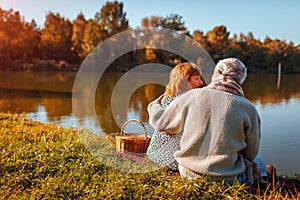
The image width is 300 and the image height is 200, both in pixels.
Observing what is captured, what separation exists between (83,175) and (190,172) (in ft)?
2.58

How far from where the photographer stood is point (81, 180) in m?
2.47

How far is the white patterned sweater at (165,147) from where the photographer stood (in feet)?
8.62

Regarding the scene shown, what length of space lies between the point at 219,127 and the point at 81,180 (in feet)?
3.42

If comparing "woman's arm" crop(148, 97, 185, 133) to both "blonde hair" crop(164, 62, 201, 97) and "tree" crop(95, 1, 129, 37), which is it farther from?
"tree" crop(95, 1, 129, 37)

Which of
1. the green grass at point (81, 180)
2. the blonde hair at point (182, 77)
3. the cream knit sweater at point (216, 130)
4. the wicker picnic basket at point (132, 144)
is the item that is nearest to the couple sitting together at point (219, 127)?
the cream knit sweater at point (216, 130)

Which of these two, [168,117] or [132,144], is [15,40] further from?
[168,117]

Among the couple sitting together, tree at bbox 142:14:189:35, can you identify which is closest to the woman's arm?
the couple sitting together

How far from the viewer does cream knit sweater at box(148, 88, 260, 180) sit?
84.9 inches

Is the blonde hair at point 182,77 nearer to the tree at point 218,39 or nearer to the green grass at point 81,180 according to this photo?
the green grass at point 81,180

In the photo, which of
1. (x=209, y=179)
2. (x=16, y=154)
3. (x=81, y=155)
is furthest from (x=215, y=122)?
(x=16, y=154)

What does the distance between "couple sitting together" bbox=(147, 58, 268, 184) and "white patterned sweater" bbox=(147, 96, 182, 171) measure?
0.18 metres

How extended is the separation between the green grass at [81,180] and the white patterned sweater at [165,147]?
85mm

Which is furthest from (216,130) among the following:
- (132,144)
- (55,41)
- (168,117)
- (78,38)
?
(55,41)

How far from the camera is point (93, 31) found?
94.0 feet
